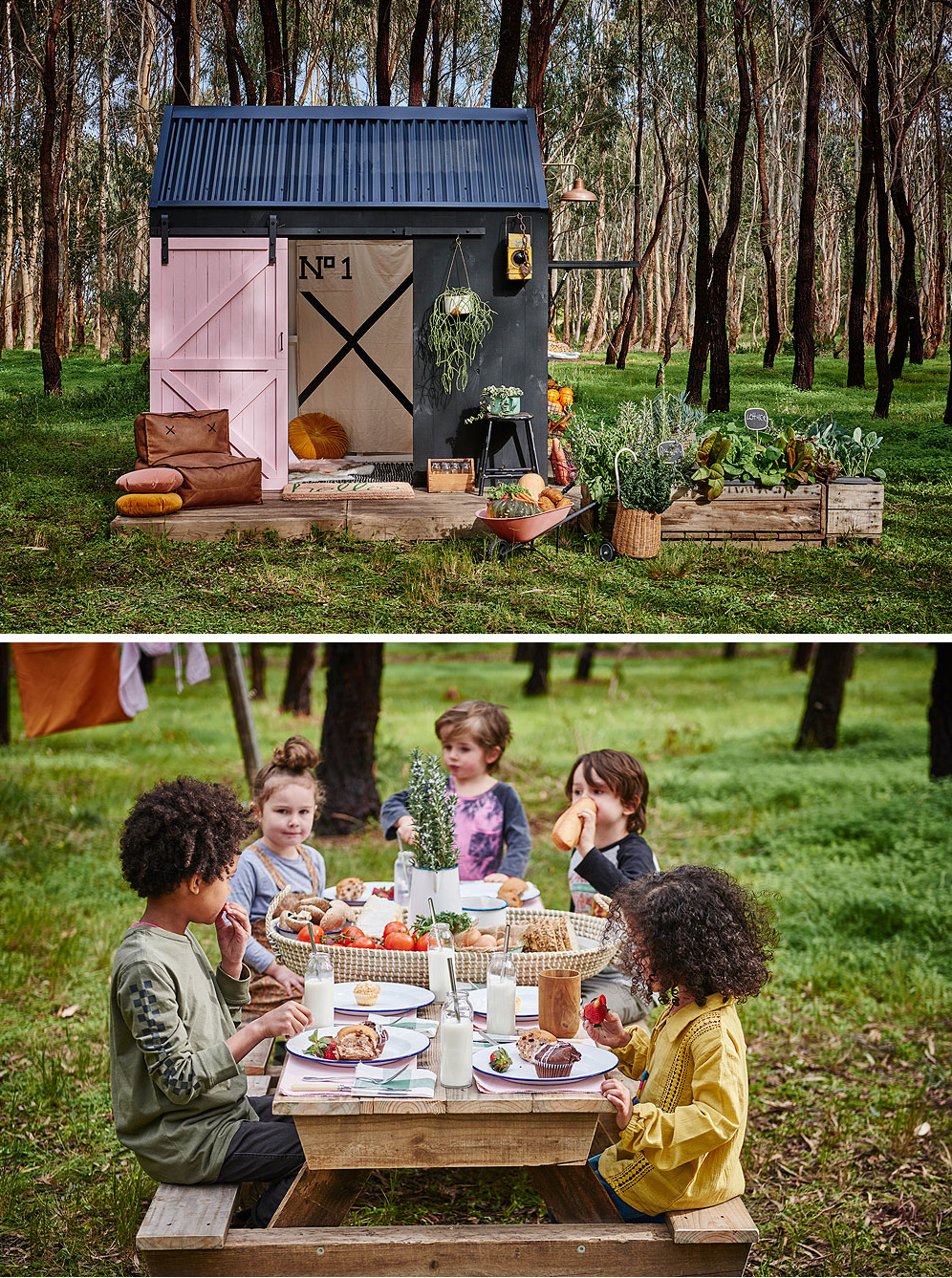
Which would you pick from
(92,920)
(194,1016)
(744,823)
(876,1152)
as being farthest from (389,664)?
(194,1016)

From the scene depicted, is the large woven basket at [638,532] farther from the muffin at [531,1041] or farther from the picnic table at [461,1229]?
the picnic table at [461,1229]

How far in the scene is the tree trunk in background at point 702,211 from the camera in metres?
6.97

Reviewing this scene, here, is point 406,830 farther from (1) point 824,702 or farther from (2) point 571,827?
(1) point 824,702

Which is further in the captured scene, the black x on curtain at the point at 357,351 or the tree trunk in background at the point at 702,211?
the black x on curtain at the point at 357,351

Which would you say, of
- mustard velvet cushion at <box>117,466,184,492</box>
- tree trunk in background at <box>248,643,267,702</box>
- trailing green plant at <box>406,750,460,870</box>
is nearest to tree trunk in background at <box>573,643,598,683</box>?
tree trunk in background at <box>248,643,267,702</box>

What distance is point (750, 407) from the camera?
23.5ft

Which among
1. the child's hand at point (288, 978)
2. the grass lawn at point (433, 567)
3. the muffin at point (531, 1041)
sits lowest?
the child's hand at point (288, 978)

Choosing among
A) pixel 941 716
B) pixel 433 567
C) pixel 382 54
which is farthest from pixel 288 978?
pixel 941 716

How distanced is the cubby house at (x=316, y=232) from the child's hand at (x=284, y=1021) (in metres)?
4.96

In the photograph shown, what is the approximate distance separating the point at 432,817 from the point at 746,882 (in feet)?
13.6

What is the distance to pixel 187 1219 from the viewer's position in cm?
294

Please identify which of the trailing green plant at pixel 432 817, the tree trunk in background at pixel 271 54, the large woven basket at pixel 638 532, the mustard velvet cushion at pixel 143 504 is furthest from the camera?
the tree trunk in background at pixel 271 54

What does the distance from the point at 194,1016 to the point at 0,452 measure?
499 cm

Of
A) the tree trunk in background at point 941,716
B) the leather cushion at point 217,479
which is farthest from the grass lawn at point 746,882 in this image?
the leather cushion at point 217,479
